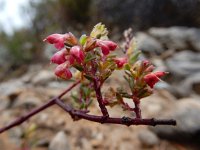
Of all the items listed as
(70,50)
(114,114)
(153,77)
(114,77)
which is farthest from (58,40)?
(114,77)

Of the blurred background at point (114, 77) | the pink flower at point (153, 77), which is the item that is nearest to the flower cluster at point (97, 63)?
the pink flower at point (153, 77)

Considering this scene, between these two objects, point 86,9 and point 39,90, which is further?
point 86,9

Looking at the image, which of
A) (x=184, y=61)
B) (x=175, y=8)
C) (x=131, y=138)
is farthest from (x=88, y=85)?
(x=175, y=8)

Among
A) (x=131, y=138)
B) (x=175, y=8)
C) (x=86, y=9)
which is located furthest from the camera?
(x=86, y=9)

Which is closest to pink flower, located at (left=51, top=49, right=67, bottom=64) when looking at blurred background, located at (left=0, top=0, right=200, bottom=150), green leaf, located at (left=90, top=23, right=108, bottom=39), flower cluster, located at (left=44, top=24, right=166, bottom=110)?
flower cluster, located at (left=44, top=24, right=166, bottom=110)

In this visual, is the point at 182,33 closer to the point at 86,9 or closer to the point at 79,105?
the point at 86,9

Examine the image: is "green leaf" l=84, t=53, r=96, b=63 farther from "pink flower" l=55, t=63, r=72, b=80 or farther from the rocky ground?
the rocky ground

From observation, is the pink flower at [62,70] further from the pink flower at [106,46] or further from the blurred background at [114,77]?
the blurred background at [114,77]

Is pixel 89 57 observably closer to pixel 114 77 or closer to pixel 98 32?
pixel 98 32
